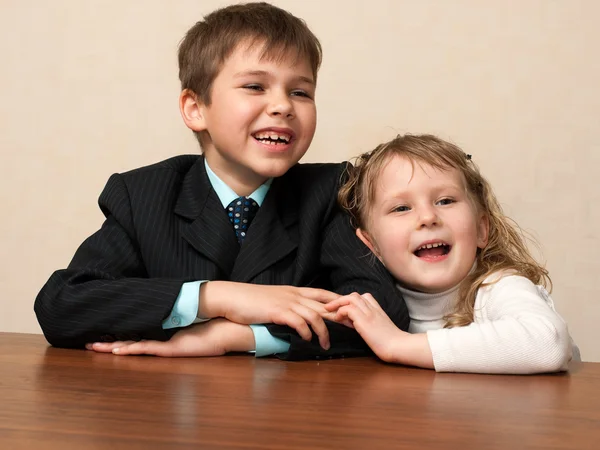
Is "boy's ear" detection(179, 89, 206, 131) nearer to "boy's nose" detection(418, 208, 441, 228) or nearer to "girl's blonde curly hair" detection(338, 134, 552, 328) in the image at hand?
"girl's blonde curly hair" detection(338, 134, 552, 328)

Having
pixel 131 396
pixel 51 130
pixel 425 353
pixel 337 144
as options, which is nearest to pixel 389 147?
pixel 425 353

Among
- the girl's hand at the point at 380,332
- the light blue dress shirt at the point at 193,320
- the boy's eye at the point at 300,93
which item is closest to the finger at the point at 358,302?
the girl's hand at the point at 380,332

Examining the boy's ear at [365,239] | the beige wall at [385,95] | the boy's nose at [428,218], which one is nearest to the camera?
the boy's nose at [428,218]

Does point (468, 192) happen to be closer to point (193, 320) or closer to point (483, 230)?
point (483, 230)

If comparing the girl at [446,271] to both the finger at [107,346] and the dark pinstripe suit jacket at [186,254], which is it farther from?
the finger at [107,346]

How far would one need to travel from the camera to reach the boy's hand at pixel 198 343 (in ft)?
4.77

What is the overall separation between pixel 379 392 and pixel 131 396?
30 cm

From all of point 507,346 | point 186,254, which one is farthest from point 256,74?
point 507,346

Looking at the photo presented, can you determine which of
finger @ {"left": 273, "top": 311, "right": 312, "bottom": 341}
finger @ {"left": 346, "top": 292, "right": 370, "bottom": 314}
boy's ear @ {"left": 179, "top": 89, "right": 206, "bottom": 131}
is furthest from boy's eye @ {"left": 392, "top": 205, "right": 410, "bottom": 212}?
boy's ear @ {"left": 179, "top": 89, "right": 206, "bottom": 131}

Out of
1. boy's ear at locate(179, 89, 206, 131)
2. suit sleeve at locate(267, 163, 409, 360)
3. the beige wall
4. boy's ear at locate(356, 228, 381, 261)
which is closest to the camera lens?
suit sleeve at locate(267, 163, 409, 360)

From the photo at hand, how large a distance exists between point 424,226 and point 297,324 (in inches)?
13.2

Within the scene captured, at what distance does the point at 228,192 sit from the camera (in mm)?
1814

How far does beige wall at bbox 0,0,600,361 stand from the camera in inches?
95.4

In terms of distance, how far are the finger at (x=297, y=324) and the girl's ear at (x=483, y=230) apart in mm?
461
